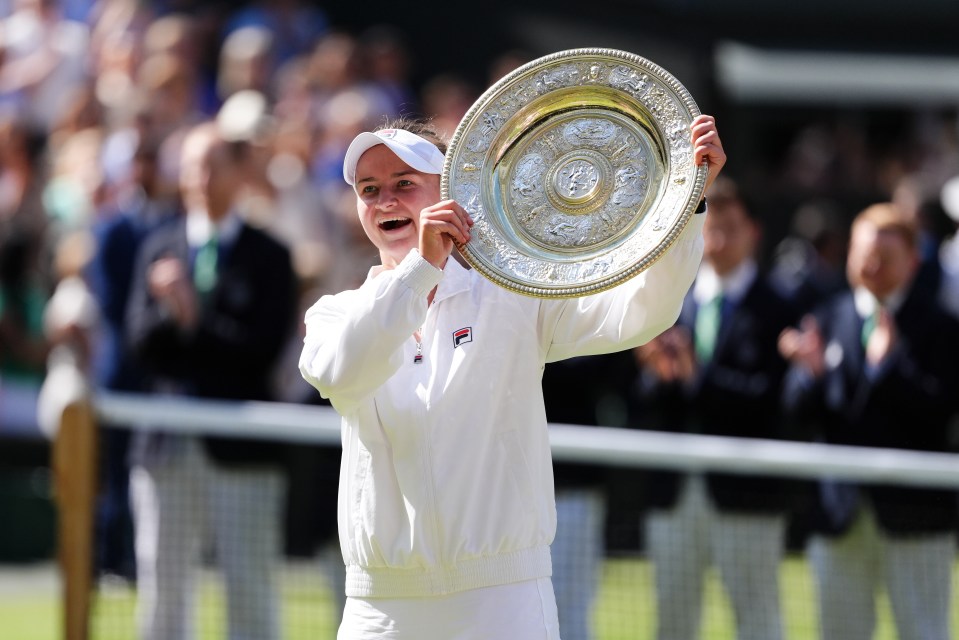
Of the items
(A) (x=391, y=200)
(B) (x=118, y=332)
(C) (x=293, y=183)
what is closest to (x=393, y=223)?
(A) (x=391, y=200)

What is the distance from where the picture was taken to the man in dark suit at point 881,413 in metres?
6.14

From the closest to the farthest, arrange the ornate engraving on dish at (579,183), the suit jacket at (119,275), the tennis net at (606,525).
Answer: the ornate engraving on dish at (579,183), the tennis net at (606,525), the suit jacket at (119,275)

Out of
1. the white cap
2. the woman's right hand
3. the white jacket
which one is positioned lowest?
the white jacket

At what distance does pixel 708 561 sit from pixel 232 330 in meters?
2.37

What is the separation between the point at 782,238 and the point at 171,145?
3977 mm

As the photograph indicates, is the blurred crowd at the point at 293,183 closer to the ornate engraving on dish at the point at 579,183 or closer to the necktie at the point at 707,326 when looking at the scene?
the necktie at the point at 707,326

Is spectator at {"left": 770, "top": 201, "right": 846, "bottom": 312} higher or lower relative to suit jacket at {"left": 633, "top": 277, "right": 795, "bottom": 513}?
higher

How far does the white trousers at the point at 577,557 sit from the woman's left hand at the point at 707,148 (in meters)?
2.98

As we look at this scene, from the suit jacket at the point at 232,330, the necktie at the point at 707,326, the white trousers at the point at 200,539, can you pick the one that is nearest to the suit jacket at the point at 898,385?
the necktie at the point at 707,326

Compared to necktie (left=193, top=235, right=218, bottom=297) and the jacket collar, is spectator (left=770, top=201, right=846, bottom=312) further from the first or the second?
the jacket collar

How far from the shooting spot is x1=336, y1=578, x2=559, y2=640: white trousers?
3.84 meters

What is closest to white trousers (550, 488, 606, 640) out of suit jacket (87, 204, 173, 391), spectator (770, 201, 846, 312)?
spectator (770, 201, 846, 312)

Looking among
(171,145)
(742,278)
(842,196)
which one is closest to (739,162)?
(842,196)

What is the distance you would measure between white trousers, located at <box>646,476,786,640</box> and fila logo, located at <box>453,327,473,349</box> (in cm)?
278
